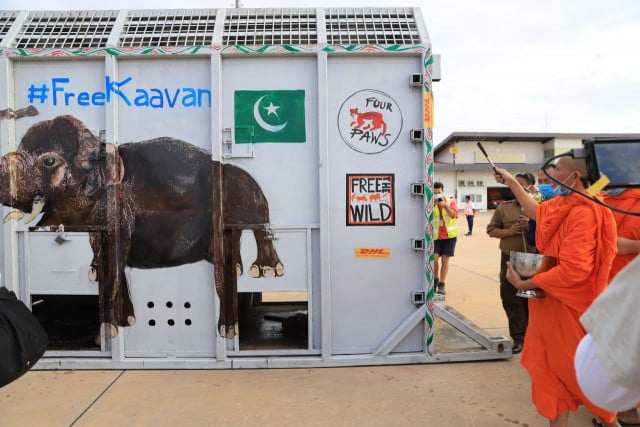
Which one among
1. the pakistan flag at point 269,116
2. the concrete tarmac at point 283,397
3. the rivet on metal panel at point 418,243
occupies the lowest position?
the concrete tarmac at point 283,397

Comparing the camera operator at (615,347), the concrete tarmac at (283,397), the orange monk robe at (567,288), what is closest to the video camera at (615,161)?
the camera operator at (615,347)

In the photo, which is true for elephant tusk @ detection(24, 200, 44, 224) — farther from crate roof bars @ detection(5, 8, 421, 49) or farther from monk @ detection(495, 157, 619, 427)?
monk @ detection(495, 157, 619, 427)

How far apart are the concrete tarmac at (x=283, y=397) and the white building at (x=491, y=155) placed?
1516 inches

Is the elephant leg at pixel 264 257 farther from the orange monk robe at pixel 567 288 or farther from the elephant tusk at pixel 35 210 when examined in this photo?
the orange monk robe at pixel 567 288

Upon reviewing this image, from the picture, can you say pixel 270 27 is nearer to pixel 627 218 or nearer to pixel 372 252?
pixel 372 252

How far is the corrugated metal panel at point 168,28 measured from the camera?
149 inches

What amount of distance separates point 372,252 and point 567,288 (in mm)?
1641

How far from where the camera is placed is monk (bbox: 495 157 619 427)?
2.38m

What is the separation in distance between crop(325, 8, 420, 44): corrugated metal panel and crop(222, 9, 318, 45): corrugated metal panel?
18cm

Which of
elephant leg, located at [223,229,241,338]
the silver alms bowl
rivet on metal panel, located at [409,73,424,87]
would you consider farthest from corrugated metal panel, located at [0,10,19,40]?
the silver alms bowl

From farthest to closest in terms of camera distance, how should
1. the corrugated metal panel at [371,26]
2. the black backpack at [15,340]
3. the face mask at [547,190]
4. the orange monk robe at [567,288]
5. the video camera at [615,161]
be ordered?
1. the corrugated metal panel at [371,26]
2. the face mask at [547,190]
3. the orange monk robe at [567,288]
4. the black backpack at [15,340]
5. the video camera at [615,161]

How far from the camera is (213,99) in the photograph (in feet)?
12.2

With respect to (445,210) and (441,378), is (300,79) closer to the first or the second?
(441,378)

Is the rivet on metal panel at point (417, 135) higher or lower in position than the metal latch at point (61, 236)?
higher
